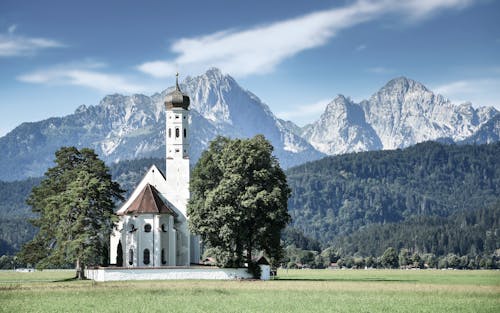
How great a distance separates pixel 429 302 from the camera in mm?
54000

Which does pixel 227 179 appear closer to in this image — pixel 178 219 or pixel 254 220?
pixel 254 220

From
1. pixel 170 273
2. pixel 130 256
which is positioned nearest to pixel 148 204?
pixel 130 256

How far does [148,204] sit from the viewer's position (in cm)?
9806

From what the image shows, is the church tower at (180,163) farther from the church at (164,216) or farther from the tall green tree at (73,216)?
the tall green tree at (73,216)

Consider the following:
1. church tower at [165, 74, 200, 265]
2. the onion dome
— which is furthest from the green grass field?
the onion dome

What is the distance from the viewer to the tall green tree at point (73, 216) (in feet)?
289

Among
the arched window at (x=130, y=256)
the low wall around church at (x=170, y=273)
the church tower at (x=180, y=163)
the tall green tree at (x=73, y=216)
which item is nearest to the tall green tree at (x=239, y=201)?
the low wall around church at (x=170, y=273)

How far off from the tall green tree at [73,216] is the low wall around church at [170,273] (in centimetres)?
304

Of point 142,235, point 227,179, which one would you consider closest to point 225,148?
point 227,179

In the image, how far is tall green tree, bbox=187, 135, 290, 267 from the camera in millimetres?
85188

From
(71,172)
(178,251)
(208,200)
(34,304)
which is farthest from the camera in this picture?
(178,251)

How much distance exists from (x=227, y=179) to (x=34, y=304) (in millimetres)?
37261

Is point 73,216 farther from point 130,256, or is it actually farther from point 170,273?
point 170,273

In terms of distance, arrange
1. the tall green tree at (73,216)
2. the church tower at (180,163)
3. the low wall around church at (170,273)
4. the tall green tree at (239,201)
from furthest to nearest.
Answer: the church tower at (180,163), the tall green tree at (73,216), the low wall around church at (170,273), the tall green tree at (239,201)
